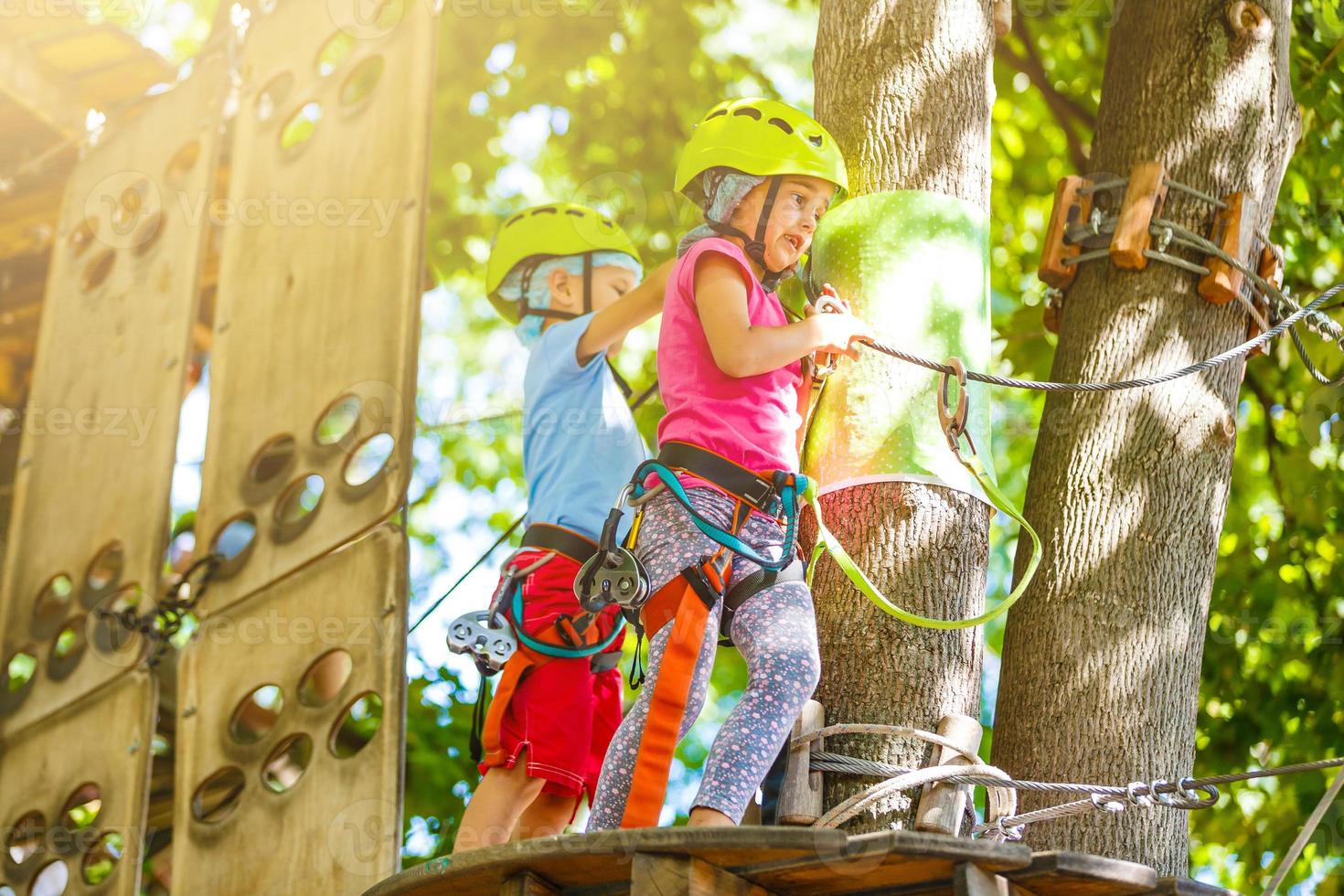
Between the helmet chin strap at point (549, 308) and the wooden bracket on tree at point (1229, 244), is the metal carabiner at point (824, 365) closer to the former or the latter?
the helmet chin strap at point (549, 308)

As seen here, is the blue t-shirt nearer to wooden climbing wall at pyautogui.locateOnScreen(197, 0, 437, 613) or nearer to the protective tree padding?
the protective tree padding

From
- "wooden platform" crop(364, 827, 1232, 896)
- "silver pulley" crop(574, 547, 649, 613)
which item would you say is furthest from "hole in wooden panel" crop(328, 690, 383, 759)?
"wooden platform" crop(364, 827, 1232, 896)

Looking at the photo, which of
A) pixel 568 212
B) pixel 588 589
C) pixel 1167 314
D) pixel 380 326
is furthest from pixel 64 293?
pixel 1167 314

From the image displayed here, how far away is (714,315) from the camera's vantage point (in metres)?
3.07

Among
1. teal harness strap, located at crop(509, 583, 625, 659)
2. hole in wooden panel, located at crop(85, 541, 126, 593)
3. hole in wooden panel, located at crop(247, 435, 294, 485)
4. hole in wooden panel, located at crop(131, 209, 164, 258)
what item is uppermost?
hole in wooden panel, located at crop(131, 209, 164, 258)

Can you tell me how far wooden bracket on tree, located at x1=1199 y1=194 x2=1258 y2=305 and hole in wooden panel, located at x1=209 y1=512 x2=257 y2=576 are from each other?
2.90m

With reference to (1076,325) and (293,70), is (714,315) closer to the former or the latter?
(1076,325)

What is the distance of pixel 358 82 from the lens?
5.30m

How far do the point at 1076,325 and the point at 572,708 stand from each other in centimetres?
158

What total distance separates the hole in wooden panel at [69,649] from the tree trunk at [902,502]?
3037 mm

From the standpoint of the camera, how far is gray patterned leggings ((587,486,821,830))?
2.76 meters

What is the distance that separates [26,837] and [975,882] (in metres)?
3.74

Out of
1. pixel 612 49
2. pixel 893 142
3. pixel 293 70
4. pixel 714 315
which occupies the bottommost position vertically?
pixel 714 315

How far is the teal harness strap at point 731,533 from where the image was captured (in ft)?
9.61
